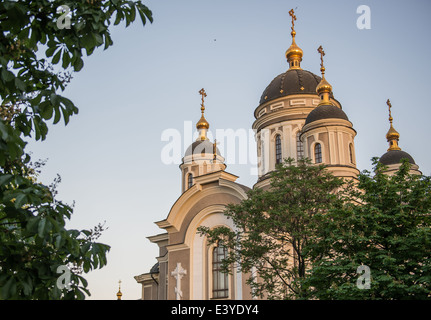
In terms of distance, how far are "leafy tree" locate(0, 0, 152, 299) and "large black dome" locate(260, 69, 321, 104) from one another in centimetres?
2251

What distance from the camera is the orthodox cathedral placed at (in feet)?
73.2

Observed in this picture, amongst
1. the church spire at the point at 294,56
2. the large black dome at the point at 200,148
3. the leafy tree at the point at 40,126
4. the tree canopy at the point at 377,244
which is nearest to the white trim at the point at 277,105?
the church spire at the point at 294,56

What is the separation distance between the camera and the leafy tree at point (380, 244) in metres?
10.5

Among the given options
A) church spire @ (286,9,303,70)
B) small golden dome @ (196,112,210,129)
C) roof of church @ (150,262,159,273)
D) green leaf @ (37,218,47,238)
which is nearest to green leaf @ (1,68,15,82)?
green leaf @ (37,218,47,238)

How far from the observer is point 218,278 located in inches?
889

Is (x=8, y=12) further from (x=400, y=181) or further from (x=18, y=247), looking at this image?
(x=400, y=181)

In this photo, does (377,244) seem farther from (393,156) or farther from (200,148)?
(200,148)

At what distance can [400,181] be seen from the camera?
12531mm

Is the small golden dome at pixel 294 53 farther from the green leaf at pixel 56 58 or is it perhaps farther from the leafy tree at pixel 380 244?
the green leaf at pixel 56 58

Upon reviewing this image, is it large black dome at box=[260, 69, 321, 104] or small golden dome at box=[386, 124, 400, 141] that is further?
small golden dome at box=[386, 124, 400, 141]

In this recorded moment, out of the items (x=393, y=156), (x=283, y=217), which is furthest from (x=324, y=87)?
(x=283, y=217)

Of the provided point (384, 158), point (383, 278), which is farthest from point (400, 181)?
point (384, 158)

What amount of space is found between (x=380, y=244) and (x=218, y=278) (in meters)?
11.7

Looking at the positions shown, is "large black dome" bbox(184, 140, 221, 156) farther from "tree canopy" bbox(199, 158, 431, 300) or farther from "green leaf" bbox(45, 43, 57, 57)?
"green leaf" bbox(45, 43, 57, 57)
